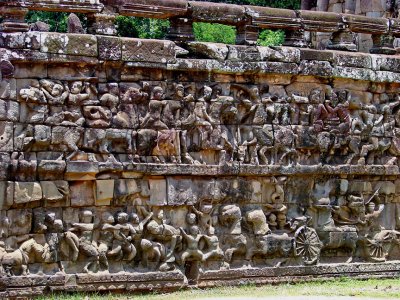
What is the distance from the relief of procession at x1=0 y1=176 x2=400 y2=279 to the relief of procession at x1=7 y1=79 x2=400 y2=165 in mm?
442

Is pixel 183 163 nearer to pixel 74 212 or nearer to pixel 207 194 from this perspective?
pixel 207 194

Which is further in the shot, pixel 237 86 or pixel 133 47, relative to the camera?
pixel 237 86

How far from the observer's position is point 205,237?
17203 millimetres

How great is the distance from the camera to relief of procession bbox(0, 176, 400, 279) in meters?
15.9

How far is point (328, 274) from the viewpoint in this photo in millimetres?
18375

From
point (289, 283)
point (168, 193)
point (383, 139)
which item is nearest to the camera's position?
point (168, 193)

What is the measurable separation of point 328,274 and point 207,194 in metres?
2.60

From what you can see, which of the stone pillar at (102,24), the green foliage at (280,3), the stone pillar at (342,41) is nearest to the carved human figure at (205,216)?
the stone pillar at (102,24)

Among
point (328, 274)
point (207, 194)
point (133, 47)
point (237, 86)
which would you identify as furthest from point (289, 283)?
point (133, 47)

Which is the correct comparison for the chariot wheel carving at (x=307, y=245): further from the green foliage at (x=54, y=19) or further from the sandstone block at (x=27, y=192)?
the green foliage at (x=54, y=19)

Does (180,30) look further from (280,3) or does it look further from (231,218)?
(280,3)

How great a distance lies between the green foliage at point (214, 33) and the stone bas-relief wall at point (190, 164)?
11129mm

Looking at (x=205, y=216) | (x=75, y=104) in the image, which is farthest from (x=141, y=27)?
(x=75, y=104)

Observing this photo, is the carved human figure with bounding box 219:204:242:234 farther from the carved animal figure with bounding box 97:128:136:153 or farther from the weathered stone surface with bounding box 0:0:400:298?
the carved animal figure with bounding box 97:128:136:153
